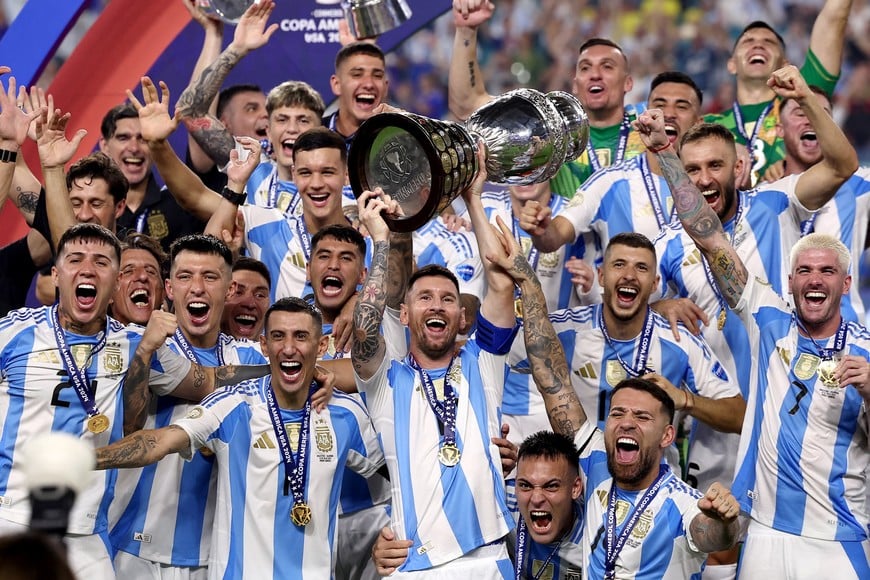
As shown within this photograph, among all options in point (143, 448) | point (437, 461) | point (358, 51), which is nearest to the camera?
point (143, 448)

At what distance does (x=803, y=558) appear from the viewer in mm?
5062

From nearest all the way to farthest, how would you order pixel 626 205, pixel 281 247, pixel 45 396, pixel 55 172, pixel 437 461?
pixel 45 396, pixel 437 461, pixel 55 172, pixel 281 247, pixel 626 205

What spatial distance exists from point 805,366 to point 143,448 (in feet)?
7.94


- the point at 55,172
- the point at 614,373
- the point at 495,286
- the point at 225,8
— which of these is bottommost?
the point at 614,373

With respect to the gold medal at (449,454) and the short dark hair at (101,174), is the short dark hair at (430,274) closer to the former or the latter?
the gold medal at (449,454)

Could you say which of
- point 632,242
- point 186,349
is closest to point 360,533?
point 186,349

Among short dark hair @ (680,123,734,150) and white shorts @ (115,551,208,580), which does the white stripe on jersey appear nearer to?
white shorts @ (115,551,208,580)

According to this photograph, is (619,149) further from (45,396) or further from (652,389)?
(45,396)

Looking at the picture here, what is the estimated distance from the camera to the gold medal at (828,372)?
16.6 feet

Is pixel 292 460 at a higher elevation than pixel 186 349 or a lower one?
lower

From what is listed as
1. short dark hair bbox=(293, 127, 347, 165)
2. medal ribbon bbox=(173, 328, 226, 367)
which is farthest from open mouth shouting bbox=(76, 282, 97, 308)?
short dark hair bbox=(293, 127, 347, 165)

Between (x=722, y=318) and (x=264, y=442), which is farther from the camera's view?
(x=722, y=318)

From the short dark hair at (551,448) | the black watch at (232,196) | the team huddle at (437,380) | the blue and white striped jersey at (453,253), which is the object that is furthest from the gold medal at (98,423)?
the blue and white striped jersey at (453,253)

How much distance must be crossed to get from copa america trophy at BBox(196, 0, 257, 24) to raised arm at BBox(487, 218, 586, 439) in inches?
89.1
